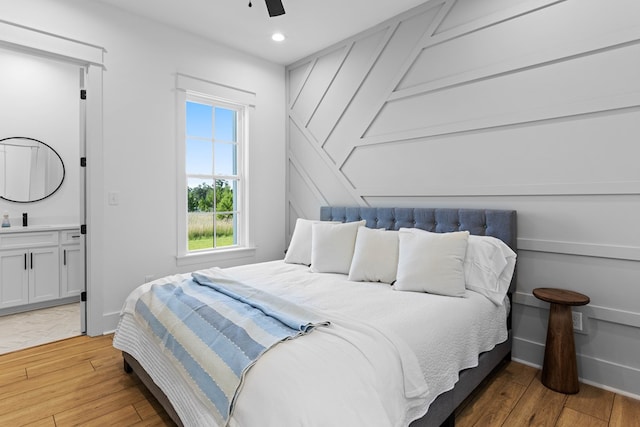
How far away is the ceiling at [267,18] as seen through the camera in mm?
2898

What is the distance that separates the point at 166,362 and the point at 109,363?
110 cm

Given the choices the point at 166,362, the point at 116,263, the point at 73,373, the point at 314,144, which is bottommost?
the point at 73,373

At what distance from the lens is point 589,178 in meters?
2.14

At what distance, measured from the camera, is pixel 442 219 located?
8.87 feet

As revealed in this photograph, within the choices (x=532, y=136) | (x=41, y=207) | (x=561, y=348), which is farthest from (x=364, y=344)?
(x=41, y=207)

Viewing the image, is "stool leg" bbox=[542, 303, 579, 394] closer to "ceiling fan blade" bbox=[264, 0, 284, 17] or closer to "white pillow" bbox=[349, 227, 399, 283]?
"white pillow" bbox=[349, 227, 399, 283]

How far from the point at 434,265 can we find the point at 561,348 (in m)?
0.94

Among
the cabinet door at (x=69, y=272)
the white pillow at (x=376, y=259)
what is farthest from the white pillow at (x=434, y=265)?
the cabinet door at (x=69, y=272)

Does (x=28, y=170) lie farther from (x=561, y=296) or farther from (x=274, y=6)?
(x=561, y=296)

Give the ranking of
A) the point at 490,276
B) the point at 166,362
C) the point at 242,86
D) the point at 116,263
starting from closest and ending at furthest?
the point at 166,362
the point at 490,276
the point at 116,263
the point at 242,86

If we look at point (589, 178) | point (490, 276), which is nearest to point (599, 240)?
point (589, 178)

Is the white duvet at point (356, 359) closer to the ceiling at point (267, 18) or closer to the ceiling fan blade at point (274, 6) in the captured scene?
the ceiling fan blade at point (274, 6)

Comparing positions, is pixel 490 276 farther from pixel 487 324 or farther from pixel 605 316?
pixel 605 316

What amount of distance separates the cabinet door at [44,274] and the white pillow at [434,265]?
3759mm
